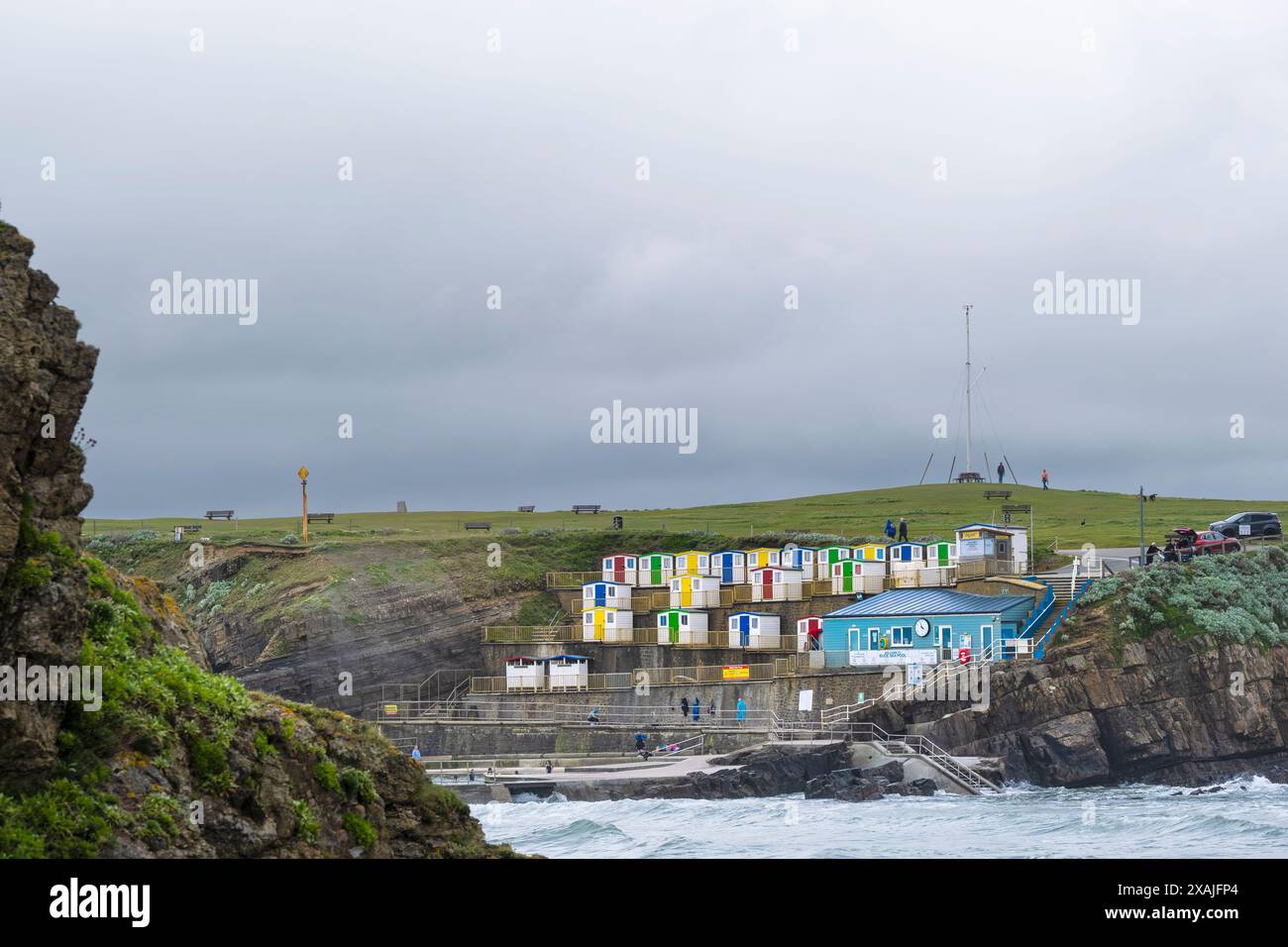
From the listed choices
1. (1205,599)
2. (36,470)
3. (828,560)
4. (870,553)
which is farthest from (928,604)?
(36,470)

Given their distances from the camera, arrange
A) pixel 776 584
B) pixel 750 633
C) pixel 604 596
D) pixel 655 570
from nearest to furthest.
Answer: pixel 750 633 → pixel 776 584 → pixel 604 596 → pixel 655 570

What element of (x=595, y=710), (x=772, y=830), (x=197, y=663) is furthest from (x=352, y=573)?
(x=197, y=663)

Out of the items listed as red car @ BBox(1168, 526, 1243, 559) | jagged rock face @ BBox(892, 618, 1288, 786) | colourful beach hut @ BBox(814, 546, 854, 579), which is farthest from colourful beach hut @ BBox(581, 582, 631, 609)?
red car @ BBox(1168, 526, 1243, 559)

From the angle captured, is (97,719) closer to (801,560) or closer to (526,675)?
(526,675)

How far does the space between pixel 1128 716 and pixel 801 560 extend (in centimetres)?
2515

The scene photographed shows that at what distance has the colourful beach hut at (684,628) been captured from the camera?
86.4 metres

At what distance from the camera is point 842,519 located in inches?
5217

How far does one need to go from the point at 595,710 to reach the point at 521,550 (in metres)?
28.6

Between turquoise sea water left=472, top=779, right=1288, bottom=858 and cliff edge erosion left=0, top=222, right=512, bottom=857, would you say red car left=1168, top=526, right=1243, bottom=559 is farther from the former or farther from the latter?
cliff edge erosion left=0, top=222, right=512, bottom=857

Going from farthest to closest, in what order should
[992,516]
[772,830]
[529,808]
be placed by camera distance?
[992,516]
[529,808]
[772,830]

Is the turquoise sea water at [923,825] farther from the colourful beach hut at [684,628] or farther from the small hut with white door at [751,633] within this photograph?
the colourful beach hut at [684,628]

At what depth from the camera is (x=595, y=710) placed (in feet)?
258

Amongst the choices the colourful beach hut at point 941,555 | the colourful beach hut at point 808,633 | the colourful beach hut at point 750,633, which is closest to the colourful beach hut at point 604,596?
the colourful beach hut at point 750,633
